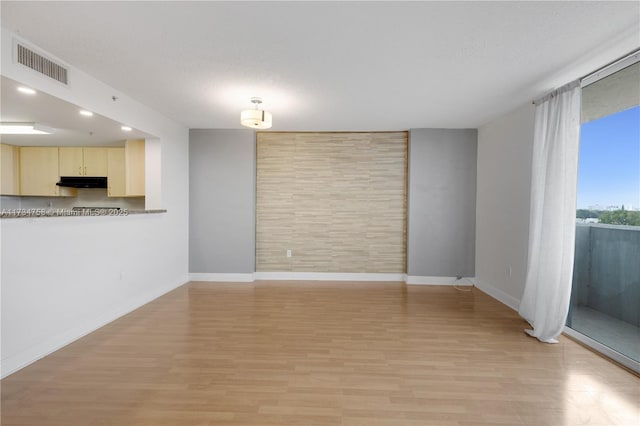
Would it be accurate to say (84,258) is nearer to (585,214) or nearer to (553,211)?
(553,211)

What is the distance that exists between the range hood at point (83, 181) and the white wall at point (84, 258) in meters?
1.50

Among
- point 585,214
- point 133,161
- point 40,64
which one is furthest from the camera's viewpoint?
point 133,161

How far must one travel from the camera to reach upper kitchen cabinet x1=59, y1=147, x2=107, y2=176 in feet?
17.3

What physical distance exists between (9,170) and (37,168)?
0.40 meters

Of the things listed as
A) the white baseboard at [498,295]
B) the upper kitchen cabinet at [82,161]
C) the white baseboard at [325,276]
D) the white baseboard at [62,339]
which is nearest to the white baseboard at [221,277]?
the white baseboard at [325,276]

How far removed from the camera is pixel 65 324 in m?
2.85

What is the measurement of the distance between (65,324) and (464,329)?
163 inches

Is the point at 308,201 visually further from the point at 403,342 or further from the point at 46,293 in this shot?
the point at 46,293

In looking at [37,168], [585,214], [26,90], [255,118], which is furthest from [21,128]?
[585,214]

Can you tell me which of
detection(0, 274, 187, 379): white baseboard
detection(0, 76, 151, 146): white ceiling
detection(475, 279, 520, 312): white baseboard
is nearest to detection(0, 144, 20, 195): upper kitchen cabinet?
detection(0, 76, 151, 146): white ceiling

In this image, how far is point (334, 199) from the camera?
5.46 metres

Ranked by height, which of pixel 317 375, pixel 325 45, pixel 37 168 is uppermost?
pixel 325 45

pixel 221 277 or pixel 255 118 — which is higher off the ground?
pixel 255 118

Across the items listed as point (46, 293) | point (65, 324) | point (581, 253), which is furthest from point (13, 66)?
point (581, 253)
